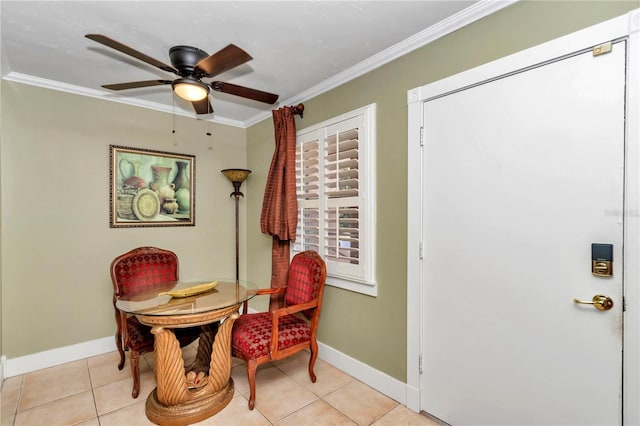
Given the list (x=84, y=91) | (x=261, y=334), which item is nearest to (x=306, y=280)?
(x=261, y=334)

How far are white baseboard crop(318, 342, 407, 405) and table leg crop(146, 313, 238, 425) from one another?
99cm

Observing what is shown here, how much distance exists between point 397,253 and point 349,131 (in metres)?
1.09

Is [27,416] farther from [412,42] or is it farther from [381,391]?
[412,42]

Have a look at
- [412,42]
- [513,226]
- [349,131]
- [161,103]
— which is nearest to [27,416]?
[161,103]

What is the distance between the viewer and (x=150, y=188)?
323 centimetres

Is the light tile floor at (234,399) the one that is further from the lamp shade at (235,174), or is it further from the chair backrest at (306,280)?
the lamp shade at (235,174)

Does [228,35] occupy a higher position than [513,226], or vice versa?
[228,35]

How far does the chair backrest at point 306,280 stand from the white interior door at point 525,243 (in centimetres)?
Answer: 81

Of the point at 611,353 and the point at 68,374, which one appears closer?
the point at 611,353

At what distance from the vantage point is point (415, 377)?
2055 millimetres

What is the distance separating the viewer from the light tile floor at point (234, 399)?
197 cm

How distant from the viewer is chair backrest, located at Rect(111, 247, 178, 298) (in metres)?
2.52

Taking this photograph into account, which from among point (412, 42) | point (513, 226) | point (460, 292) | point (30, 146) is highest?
point (412, 42)

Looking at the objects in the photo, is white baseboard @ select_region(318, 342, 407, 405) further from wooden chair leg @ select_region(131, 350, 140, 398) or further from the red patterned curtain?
wooden chair leg @ select_region(131, 350, 140, 398)
